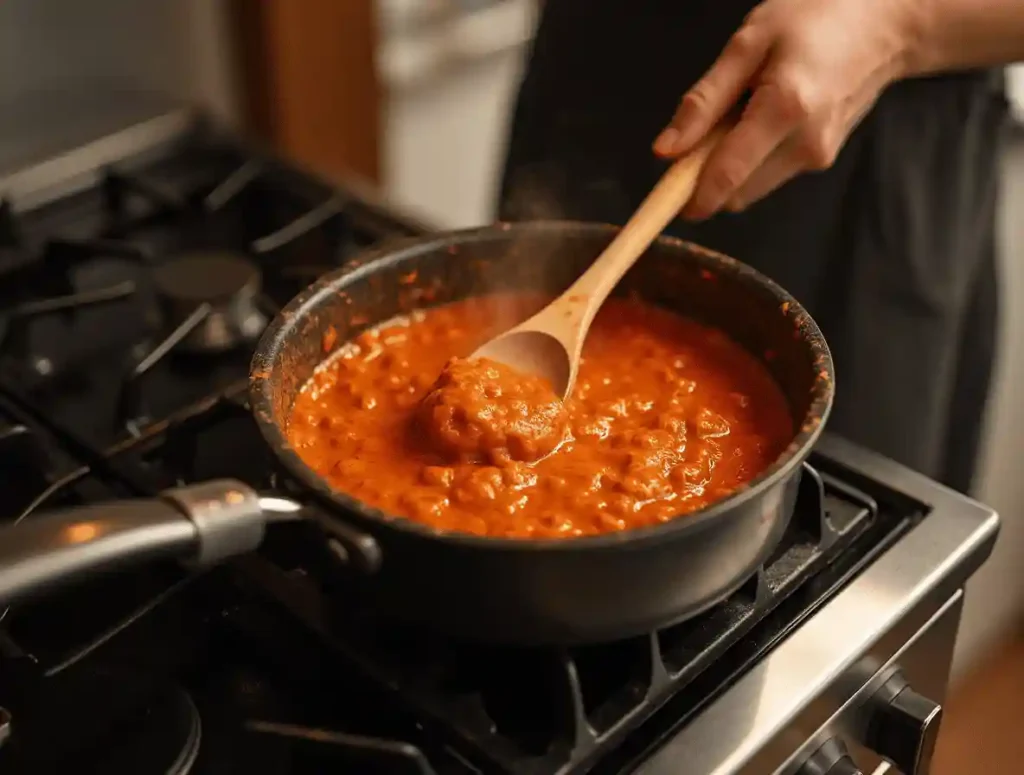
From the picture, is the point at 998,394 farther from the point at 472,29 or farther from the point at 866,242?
the point at 472,29

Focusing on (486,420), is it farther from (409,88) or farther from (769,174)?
(409,88)

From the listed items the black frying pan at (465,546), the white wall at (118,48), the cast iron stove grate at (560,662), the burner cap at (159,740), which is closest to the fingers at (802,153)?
the black frying pan at (465,546)

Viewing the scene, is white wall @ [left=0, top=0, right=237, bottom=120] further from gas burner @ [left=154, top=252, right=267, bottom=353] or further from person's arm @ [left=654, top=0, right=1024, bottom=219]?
person's arm @ [left=654, top=0, right=1024, bottom=219]

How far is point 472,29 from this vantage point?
1.68 metres

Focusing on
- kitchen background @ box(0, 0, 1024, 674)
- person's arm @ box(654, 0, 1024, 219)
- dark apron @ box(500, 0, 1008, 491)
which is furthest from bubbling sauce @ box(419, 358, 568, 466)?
kitchen background @ box(0, 0, 1024, 674)

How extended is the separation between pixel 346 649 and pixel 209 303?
386mm

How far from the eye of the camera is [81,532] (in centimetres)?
56

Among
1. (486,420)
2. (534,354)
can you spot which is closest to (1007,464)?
(534,354)

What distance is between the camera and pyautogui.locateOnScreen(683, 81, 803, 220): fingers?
0.83m

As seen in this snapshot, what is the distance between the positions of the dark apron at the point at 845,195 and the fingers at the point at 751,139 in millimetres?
323

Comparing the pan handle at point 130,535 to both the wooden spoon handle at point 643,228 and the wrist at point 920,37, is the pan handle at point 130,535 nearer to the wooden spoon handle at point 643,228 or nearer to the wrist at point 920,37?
the wooden spoon handle at point 643,228

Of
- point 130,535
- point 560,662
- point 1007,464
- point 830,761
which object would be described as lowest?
point 1007,464

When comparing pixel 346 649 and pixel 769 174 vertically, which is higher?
pixel 769 174

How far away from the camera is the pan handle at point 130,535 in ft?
1.79
